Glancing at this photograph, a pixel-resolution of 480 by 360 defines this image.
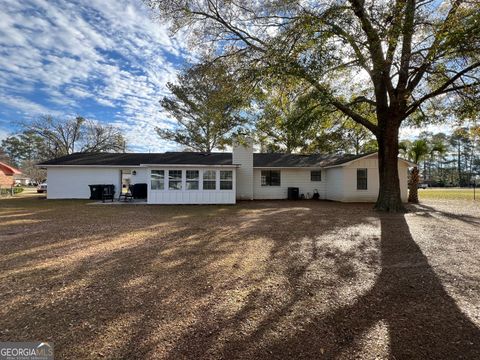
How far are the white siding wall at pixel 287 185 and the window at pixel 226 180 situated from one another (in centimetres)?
349

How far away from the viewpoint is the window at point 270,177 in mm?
18719

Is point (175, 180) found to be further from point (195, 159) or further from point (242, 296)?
point (242, 296)

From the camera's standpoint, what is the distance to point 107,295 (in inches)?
134

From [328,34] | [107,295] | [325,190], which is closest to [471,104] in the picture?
[328,34]

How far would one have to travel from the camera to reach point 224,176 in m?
15.4

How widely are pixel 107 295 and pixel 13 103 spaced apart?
30159 mm

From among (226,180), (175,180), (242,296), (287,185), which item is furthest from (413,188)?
(242,296)

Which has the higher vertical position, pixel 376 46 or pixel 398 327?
pixel 376 46

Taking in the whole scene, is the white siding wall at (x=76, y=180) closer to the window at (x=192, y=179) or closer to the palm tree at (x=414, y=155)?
the window at (x=192, y=179)

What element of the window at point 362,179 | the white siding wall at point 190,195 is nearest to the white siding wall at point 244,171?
the white siding wall at point 190,195

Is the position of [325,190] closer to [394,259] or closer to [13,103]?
[394,259]

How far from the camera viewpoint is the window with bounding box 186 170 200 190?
49.5ft

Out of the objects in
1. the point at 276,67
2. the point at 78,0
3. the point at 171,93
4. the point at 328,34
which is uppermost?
the point at 171,93

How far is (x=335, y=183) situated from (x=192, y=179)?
9922 mm
